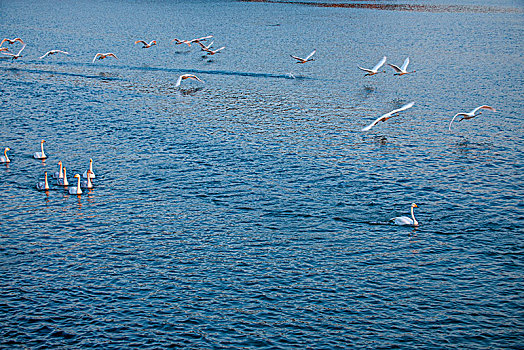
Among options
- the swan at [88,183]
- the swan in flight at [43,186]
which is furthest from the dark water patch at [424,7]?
the swan in flight at [43,186]

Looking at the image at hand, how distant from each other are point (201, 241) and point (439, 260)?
11116 millimetres

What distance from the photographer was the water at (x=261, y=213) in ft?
70.1

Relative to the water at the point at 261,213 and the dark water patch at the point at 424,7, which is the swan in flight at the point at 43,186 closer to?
the water at the point at 261,213

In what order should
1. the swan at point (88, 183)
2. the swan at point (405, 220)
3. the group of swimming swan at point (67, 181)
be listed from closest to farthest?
the swan at point (405, 220) < the group of swimming swan at point (67, 181) < the swan at point (88, 183)

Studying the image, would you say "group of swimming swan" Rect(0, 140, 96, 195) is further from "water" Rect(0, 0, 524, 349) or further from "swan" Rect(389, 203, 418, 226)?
"swan" Rect(389, 203, 418, 226)

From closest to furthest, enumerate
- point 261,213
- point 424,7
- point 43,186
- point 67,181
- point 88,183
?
point 261,213
point 43,186
point 88,183
point 67,181
point 424,7

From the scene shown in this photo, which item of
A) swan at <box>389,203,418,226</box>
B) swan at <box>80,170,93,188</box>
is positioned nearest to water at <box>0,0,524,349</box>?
swan at <box>389,203,418,226</box>

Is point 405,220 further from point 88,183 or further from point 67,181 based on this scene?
point 67,181

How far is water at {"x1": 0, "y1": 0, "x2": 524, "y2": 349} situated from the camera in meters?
21.4

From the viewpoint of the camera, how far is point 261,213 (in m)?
30.2

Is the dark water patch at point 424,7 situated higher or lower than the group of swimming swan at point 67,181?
higher

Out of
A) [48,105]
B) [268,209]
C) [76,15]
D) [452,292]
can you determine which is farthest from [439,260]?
[76,15]

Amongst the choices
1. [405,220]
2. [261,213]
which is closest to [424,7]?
[405,220]

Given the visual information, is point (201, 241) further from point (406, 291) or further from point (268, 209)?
point (406, 291)
